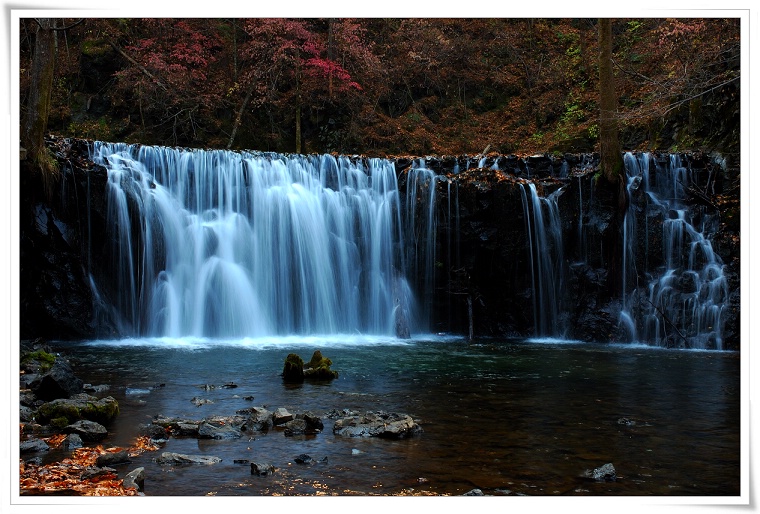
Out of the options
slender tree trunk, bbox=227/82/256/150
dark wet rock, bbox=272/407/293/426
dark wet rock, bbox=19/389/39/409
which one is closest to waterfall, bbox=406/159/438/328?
slender tree trunk, bbox=227/82/256/150

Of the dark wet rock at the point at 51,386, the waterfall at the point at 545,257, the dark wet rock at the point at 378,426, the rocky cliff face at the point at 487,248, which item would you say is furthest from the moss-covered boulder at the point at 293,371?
the waterfall at the point at 545,257

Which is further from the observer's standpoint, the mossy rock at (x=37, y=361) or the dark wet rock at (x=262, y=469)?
the mossy rock at (x=37, y=361)

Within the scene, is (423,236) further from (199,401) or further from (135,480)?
(135,480)

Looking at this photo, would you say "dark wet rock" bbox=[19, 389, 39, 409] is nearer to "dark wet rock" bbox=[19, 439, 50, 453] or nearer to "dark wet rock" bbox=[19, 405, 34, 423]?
"dark wet rock" bbox=[19, 405, 34, 423]

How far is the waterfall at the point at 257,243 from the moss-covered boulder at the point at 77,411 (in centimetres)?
723

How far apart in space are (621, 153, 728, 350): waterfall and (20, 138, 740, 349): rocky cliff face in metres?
0.16

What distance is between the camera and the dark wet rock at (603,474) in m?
4.77

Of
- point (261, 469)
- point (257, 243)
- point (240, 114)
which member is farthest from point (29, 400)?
point (240, 114)

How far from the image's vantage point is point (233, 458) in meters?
5.16

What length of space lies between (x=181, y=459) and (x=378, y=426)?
1.79 metres

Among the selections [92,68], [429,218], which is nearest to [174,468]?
[429,218]

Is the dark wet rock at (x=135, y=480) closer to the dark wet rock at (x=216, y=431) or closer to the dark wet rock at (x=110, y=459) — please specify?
the dark wet rock at (x=110, y=459)

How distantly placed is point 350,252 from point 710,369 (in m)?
7.98

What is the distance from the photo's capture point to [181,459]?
5012mm
